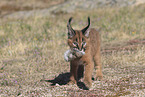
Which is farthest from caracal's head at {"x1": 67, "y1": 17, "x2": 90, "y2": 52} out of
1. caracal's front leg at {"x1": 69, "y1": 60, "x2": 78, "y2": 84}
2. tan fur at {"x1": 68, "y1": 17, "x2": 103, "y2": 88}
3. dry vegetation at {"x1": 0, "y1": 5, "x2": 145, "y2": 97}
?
dry vegetation at {"x1": 0, "y1": 5, "x2": 145, "y2": 97}

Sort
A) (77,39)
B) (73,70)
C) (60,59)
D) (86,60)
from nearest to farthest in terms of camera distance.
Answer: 1. (77,39)
2. (86,60)
3. (73,70)
4. (60,59)

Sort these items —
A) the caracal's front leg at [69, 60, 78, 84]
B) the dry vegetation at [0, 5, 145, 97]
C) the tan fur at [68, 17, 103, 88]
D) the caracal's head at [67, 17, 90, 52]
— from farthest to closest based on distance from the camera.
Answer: the caracal's front leg at [69, 60, 78, 84] < the dry vegetation at [0, 5, 145, 97] < the tan fur at [68, 17, 103, 88] < the caracal's head at [67, 17, 90, 52]

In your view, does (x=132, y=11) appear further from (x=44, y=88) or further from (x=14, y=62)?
(x=44, y=88)

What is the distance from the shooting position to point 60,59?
341 inches

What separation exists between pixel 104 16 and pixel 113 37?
14.7ft

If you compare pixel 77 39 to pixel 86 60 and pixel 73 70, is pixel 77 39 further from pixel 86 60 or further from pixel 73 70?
pixel 73 70

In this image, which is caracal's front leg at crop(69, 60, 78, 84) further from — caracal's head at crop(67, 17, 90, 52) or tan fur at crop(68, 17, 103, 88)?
caracal's head at crop(67, 17, 90, 52)

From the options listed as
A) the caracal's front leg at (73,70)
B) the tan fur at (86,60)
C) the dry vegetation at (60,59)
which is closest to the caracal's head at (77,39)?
the tan fur at (86,60)

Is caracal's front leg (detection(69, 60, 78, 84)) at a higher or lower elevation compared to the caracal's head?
lower

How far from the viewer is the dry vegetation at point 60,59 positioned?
17.8ft

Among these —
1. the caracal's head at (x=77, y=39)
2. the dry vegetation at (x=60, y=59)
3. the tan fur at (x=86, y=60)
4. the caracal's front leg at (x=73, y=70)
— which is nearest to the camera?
the caracal's head at (x=77, y=39)

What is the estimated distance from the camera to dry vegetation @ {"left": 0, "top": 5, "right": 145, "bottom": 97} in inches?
214

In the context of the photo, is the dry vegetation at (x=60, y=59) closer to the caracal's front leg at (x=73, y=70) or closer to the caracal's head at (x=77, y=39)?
the caracal's front leg at (x=73, y=70)

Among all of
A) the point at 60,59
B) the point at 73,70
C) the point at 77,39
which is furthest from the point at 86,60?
the point at 60,59
